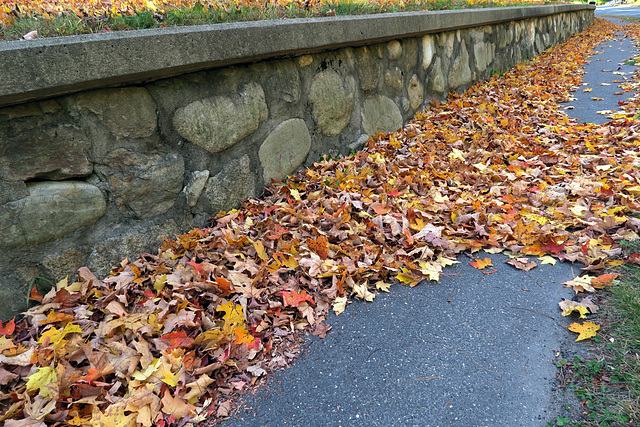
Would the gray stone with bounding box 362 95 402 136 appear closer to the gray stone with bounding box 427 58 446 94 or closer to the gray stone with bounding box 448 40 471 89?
the gray stone with bounding box 427 58 446 94

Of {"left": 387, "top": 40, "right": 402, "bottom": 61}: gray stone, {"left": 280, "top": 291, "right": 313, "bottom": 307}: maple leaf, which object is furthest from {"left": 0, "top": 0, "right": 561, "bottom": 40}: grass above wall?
{"left": 280, "top": 291, "right": 313, "bottom": 307}: maple leaf

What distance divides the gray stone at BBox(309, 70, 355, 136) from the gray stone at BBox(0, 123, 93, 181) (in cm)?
161

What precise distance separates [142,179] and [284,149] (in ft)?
3.48

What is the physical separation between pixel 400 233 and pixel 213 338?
119cm

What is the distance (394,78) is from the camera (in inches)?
152

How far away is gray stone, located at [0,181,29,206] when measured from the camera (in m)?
1.71

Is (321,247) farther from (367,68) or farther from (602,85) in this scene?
(602,85)

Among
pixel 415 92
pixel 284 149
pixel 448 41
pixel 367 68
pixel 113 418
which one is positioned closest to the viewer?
pixel 113 418

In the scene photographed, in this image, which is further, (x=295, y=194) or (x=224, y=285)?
(x=295, y=194)

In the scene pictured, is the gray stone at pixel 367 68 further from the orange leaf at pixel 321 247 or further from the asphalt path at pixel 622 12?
the asphalt path at pixel 622 12

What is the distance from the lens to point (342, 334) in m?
1.78

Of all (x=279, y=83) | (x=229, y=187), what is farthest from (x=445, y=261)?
(x=279, y=83)

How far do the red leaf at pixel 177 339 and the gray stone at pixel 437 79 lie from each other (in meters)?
3.87

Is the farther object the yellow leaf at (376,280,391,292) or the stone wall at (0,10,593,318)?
the yellow leaf at (376,280,391,292)
